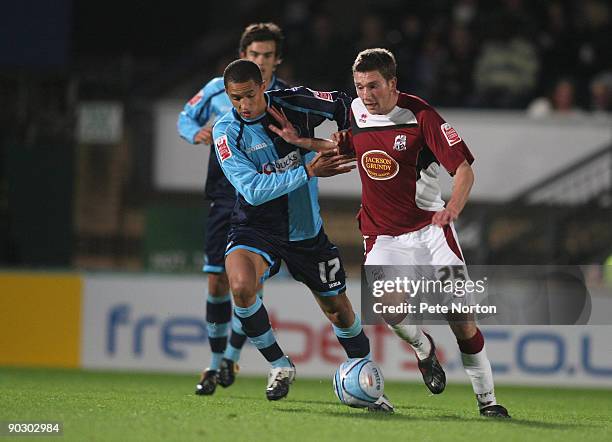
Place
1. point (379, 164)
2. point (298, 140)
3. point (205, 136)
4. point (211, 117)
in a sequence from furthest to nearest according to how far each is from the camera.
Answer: point (211, 117), point (205, 136), point (298, 140), point (379, 164)

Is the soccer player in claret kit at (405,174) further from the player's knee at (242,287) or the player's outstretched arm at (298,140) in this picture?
the player's knee at (242,287)

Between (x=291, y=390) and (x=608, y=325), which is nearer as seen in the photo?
(x=291, y=390)

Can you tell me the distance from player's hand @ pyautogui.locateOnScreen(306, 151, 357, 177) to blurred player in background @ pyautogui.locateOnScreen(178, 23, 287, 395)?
1.30 m

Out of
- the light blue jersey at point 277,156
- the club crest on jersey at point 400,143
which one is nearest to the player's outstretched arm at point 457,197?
the club crest on jersey at point 400,143

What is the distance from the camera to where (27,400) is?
7277 mm

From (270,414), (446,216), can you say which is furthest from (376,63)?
(270,414)

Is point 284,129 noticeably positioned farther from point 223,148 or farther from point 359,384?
point 359,384

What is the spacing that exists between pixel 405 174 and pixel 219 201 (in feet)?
5.41

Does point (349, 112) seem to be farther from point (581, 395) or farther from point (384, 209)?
point (581, 395)

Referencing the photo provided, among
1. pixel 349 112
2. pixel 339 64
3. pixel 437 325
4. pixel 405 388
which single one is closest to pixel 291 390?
pixel 405 388

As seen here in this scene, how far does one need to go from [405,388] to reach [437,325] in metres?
0.95

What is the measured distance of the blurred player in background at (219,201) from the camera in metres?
7.93

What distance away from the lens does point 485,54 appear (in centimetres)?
1328

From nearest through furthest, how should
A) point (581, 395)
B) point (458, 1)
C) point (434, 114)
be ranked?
point (434, 114) → point (581, 395) → point (458, 1)
